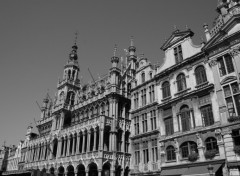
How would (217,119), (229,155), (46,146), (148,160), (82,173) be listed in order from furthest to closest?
(46,146)
(82,173)
(148,160)
(217,119)
(229,155)

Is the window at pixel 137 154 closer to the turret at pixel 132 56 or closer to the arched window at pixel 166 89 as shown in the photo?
the arched window at pixel 166 89

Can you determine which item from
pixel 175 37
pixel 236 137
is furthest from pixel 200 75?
pixel 236 137

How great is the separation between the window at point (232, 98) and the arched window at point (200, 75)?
9.97ft

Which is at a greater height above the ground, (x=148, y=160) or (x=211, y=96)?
(x=211, y=96)

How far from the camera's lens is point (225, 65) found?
24891 millimetres

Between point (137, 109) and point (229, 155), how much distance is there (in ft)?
47.8

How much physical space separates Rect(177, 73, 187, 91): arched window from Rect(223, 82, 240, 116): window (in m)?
5.23

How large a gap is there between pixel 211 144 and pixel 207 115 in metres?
3.06

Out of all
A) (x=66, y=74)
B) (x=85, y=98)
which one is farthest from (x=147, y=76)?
(x=66, y=74)

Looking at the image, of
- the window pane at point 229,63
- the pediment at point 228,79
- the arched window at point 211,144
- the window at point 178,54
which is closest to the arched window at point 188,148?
the arched window at point 211,144

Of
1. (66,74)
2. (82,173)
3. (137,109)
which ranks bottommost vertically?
(82,173)

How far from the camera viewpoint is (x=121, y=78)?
143 feet

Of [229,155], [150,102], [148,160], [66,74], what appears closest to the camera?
[229,155]

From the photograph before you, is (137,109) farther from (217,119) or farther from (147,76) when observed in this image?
(217,119)
